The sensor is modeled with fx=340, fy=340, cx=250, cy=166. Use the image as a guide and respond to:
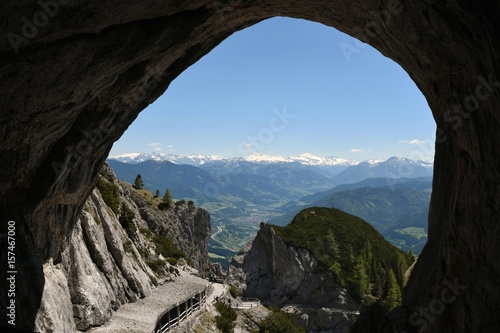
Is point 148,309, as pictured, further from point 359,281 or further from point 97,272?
Answer: point 359,281

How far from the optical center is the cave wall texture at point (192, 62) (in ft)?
32.8

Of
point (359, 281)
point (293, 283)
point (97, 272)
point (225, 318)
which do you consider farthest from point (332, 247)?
point (97, 272)

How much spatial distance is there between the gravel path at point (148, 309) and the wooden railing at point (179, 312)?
87cm

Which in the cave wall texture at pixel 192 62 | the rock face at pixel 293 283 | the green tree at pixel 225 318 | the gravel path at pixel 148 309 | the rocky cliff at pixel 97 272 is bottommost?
the rock face at pixel 293 283

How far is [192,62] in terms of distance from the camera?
2219cm

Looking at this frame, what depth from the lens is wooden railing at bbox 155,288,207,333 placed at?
127ft

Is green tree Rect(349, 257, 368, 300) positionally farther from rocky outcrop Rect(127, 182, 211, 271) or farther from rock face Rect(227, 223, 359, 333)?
rocky outcrop Rect(127, 182, 211, 271)

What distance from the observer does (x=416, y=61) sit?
1438 cm

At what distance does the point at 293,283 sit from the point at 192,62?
7349cm

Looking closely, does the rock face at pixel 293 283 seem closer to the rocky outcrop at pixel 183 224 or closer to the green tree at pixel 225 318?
the rocky outcrop at pixel 183 224

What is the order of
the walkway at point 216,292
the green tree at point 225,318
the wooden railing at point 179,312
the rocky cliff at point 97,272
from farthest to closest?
the walkway at point 216,292 → the green tree at point 225,318 → the wooden railing at point 179,312 → the rocky cliff at point 97,272

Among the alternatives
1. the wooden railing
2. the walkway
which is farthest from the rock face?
the wooden railing

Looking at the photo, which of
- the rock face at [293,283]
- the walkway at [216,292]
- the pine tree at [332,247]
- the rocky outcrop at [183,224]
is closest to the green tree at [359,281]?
the rock face at [293,283]

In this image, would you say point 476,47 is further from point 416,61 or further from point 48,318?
point 48,318
